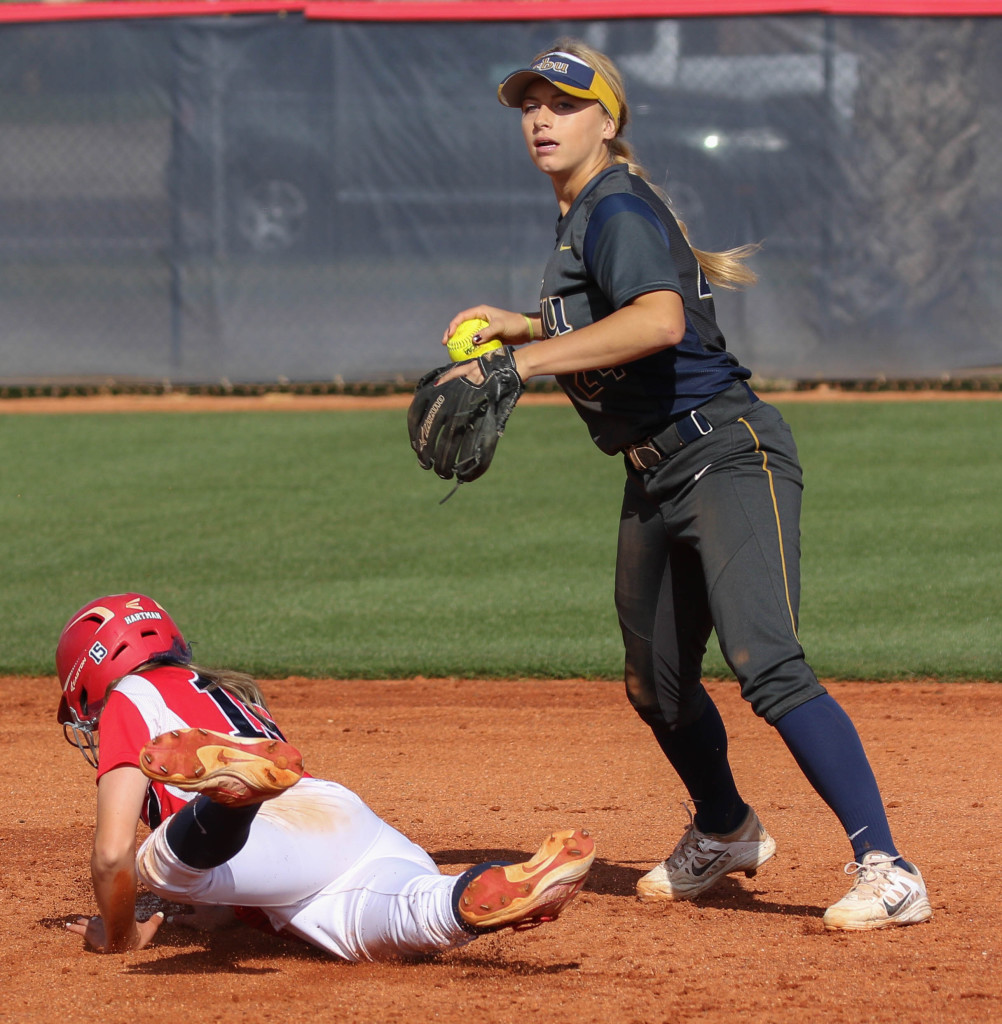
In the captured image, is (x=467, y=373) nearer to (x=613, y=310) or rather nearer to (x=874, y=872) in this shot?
(x=613, y=310)

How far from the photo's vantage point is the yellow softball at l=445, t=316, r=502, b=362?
288 cm

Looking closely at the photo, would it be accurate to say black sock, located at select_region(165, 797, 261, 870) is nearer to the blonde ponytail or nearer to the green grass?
the blonde ponytail

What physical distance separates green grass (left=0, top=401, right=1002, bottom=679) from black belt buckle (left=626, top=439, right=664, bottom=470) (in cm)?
252

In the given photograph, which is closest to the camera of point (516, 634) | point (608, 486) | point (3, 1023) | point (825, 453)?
point (3, 1023)

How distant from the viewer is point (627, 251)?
262cm

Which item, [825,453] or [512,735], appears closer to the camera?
[512,735]

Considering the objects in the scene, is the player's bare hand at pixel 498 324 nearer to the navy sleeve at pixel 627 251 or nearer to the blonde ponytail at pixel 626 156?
the navy sleeve at pixel 627 251

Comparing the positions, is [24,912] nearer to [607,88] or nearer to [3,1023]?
[3,1023]

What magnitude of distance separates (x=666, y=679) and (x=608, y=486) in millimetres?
5384

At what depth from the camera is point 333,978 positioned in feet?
8.65

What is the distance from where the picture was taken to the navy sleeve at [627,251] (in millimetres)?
2598

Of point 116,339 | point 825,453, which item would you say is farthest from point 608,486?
point 116,339

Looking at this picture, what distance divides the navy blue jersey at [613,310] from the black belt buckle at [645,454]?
17 mm

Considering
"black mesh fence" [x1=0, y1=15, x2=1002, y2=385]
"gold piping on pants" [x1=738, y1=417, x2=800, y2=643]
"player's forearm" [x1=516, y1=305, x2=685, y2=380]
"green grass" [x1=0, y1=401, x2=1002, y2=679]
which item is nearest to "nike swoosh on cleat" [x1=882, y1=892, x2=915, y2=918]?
"gold piping on pants" [x1=738, y1=417, x2=800, y2=643]
